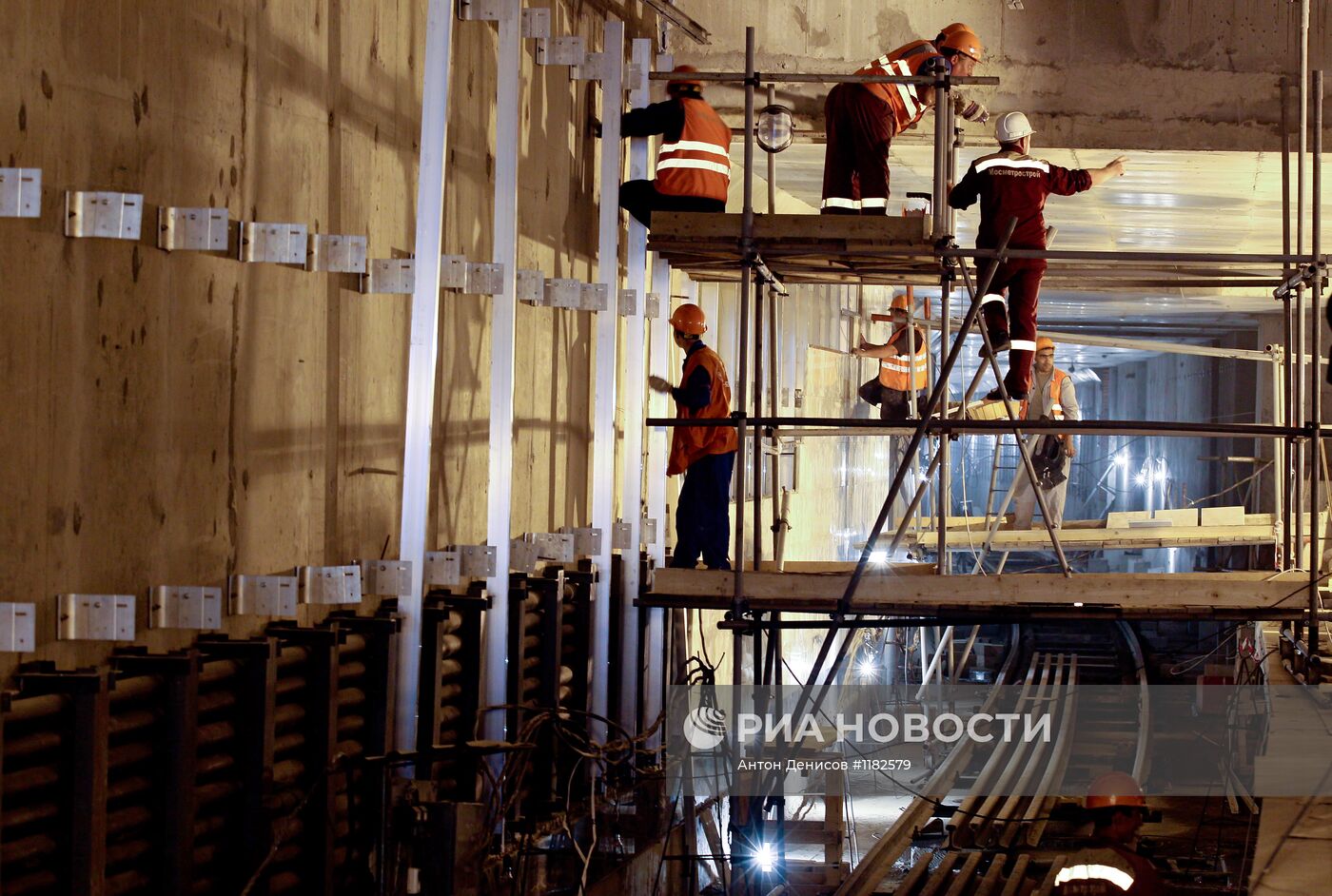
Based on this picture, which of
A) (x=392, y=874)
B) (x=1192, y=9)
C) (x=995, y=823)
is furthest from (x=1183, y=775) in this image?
(x=392, y=874)

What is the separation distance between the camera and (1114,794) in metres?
8.18

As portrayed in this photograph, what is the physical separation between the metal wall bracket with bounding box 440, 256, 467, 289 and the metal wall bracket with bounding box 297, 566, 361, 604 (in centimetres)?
164

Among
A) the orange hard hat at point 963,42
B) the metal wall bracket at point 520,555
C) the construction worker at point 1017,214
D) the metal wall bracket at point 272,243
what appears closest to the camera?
the metal wall bracket at point 272,243

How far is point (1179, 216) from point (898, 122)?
920 cm

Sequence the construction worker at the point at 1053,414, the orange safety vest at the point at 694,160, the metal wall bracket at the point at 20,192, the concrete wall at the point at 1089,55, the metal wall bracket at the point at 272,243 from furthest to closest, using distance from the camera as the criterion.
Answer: the construction worker at the point at 1053,414
the concrete wall at the point at 1089,55
the orange safety vest at the point at 694,160
the metal wall bracket at the point at 272,243
the metal wall bracket at the point at 20,192

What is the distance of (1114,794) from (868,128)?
4064 millimetres

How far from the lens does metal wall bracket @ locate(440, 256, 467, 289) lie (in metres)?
7.35

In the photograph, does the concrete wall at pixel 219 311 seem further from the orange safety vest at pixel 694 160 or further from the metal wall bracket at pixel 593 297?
the orange safety vest at pixel 694 160

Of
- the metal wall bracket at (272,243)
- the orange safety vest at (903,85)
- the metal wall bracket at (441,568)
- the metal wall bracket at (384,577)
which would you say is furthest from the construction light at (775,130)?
the metal wall bracket at (272,243)

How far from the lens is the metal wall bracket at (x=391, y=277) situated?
22.4 feet

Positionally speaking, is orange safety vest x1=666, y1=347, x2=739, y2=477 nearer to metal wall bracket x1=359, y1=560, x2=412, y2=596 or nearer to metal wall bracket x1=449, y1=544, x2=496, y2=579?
metal wall bracket x1=449, y1=544, x2=496, y2=579

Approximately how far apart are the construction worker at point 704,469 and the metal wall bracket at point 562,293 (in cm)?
161

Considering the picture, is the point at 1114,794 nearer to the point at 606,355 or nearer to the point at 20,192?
the point at 606,355

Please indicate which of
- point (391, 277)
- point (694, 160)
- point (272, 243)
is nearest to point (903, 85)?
point (694, 160)
